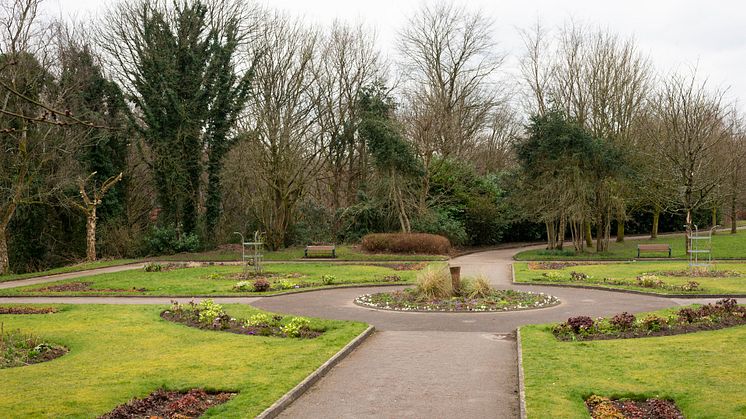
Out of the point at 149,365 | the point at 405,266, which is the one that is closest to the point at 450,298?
the point at 149,365

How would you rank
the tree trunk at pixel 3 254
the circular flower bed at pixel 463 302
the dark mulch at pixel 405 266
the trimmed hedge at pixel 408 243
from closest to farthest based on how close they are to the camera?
the circular flower bed at pixel 463 302, the dark mulch at pixel 405 266, the tree trunk at pixel 3 254, the trimmed hedge at pixel 408 243

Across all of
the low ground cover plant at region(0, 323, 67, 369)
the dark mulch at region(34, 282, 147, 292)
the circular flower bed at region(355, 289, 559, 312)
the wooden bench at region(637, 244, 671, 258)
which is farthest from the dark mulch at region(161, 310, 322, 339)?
the wooden bench at region(637, 244, 671, 258)

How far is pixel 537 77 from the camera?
4153 cm

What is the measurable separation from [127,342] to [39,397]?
12.6ft

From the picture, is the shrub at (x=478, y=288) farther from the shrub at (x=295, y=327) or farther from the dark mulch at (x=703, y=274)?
the dark mulch at (x=703, y=274)

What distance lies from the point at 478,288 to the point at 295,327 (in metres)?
6.44

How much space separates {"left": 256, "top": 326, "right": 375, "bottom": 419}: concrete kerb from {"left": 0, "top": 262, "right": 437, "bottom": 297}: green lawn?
860 centimetres

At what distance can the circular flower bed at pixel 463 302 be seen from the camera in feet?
51.9

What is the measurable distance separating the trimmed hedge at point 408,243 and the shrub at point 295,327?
21071 mm

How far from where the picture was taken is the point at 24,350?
1129cm

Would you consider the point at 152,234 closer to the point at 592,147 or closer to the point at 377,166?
the point at 377,166

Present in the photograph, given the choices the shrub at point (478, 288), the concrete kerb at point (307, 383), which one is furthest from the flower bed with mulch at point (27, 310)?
the shrub at point (478, 288)

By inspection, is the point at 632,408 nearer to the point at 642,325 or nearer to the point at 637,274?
the point at 642,325

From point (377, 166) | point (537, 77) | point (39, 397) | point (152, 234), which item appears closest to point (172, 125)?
point (152, 234)
